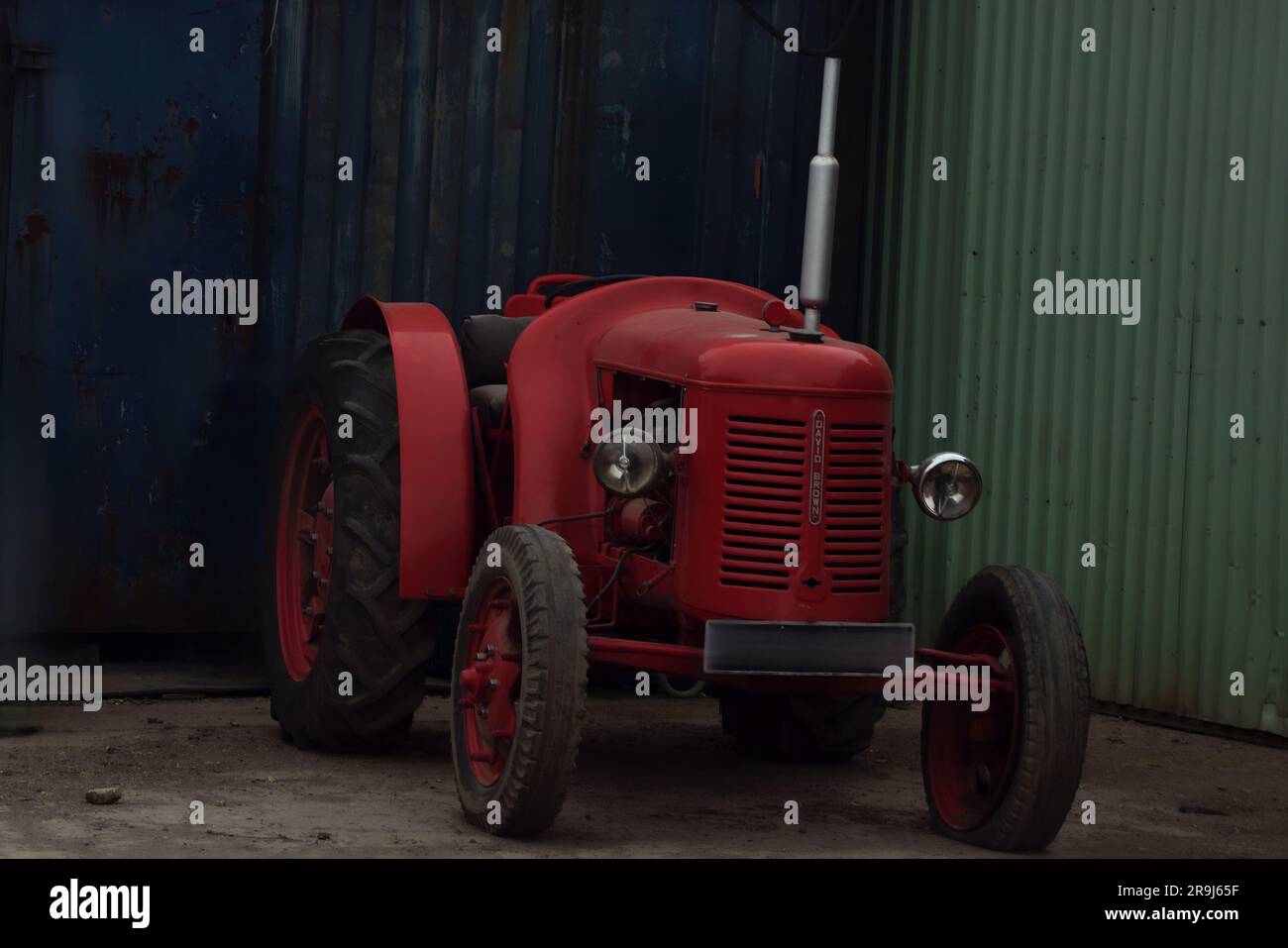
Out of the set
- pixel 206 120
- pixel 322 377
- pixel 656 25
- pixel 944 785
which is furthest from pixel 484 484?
pixel 656 25

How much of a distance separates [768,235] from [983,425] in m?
1.36

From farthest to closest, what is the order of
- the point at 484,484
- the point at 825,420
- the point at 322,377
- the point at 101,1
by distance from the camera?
the point at 101,1, the point at 322,377, the point at 484,484, the point at 825,420

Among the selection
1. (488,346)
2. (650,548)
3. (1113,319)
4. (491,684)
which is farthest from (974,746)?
(1113,319)

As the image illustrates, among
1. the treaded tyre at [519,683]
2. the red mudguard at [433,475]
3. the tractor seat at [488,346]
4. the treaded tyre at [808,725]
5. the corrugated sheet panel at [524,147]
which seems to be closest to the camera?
the treaded tyre at [519,683]

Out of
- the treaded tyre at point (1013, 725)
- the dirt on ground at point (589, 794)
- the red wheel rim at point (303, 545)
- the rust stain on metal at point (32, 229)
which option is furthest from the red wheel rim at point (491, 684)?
the rust stain on metal at point (32, 229)

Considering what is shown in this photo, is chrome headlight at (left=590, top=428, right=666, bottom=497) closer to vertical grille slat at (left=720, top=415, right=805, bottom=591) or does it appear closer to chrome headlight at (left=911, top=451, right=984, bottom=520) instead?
vertical grille slat at (left=720, top=415, right=805, bottom=591)

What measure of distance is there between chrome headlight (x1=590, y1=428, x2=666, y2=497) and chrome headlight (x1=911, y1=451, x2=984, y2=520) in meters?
0.81

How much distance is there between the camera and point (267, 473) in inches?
329

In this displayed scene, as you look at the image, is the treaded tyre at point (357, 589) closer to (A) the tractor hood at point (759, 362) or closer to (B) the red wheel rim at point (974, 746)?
(A) the tractor hood at point (759, 362)

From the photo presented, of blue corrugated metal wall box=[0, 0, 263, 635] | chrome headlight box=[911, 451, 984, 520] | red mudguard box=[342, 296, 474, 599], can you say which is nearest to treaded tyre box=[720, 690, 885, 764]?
chrome headlight box=[911, 451, 984, 520]

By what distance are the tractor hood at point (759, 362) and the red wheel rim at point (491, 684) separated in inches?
34.4

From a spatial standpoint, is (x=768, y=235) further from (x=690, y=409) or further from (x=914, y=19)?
(x=690, y=409)

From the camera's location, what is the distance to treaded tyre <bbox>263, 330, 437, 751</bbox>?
266 inches

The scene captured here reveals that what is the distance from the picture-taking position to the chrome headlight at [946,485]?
6.00 m
